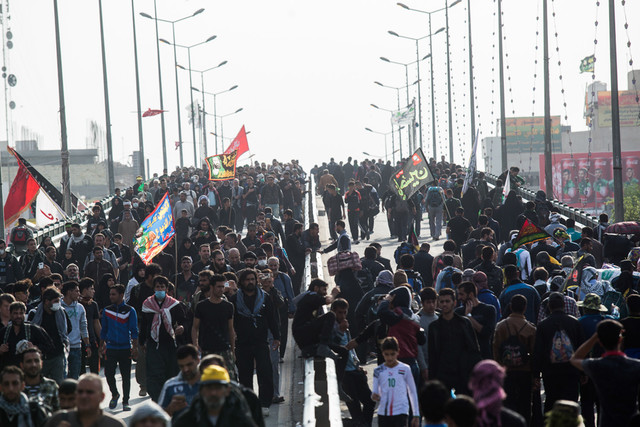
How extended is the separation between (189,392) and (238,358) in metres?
4.34

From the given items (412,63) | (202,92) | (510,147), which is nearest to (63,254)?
(412,63)

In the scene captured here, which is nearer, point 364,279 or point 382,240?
point 364,279

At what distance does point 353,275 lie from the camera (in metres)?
15.5

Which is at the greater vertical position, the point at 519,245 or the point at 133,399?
the point at 519,245

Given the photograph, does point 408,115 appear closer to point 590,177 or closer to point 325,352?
point 590,177

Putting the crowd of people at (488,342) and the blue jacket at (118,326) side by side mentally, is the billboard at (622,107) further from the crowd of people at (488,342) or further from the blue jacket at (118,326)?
the blue jacket at (118,326)

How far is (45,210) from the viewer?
2761 cm

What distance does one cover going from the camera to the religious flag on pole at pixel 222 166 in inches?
1428

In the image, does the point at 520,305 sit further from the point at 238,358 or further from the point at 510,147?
the point at 510,147

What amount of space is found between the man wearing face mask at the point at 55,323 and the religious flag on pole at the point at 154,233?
4.30 meters

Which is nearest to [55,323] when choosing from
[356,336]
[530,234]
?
[356,336]

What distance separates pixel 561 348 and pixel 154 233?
8.28 metres

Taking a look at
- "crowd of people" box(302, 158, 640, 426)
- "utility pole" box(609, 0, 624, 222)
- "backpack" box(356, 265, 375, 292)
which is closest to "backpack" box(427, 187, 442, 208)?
"utility pole" box(609, 0, 624, 222)

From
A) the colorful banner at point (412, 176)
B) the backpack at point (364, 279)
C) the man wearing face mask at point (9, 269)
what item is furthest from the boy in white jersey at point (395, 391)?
the colorful banner at point (412, 176)
